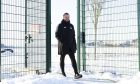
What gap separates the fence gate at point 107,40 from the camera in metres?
9.06

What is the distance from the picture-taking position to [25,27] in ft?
30.9

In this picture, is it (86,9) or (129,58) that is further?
(86,9)

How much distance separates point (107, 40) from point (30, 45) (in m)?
2.11

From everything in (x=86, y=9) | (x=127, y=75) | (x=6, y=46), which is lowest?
(x=127, y=75)

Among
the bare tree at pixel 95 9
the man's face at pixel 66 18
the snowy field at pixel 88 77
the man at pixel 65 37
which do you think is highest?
the bare tree at pixel 95 9

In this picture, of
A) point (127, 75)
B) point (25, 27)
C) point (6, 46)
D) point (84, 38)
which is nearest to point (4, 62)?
point (6, 46)

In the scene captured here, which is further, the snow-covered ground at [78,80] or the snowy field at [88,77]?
the snowy field at [88,77]

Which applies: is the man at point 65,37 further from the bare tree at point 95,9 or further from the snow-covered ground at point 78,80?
the bare tree at point 95,9

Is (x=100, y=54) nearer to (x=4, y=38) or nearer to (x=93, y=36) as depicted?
(x=93, y=36)

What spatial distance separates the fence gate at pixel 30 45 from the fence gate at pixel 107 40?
1.01 meters

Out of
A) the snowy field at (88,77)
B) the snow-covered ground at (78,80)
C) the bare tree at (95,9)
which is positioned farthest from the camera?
the bare tree at (95,9)

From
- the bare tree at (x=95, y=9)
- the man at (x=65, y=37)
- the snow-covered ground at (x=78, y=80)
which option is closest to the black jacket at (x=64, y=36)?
the man at (x=65, y=37)

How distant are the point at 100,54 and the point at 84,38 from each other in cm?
65

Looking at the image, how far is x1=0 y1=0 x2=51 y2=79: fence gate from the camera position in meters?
9.04
